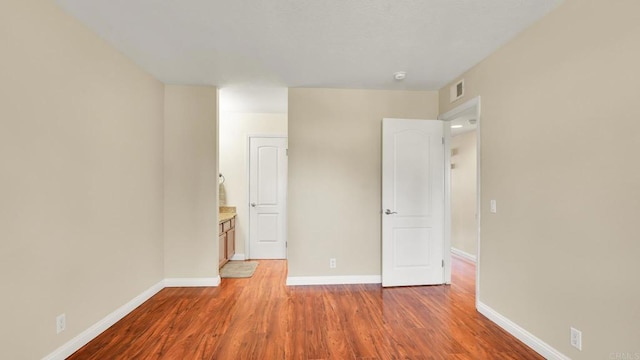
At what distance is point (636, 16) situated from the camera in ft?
4.89

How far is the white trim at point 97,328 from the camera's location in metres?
1.94

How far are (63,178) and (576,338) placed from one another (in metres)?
3.77

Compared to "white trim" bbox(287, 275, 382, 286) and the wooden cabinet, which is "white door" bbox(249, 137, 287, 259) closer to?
the wooden cabinet

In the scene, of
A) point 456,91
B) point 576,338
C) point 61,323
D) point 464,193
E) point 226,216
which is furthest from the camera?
point 464,193

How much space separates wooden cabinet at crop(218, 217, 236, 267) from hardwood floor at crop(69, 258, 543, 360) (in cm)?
63

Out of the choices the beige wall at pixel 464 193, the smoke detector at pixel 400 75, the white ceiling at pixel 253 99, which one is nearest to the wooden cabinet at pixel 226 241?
the white ceiling at pixel 253 99

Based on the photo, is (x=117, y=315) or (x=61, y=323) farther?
(x=117, y=315)

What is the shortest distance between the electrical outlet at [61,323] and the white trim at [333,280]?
209cm

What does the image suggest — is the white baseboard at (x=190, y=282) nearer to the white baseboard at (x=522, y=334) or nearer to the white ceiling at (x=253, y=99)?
the white ceiling at (x=253, y=99)

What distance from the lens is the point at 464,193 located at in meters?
5.35

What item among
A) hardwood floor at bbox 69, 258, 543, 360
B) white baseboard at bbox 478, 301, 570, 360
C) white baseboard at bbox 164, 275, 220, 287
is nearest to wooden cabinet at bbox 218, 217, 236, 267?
white baseboard at bbox 164, 275, 220, 287

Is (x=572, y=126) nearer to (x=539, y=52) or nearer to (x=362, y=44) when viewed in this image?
(x=539, y=52)

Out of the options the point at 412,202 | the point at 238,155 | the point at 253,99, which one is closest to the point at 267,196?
the point at 238,155

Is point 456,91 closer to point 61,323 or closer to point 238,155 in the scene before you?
point 238,155
